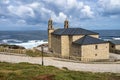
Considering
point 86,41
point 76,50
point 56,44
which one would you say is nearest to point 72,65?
point 86,41

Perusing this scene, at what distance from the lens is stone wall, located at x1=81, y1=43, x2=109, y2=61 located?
137ft

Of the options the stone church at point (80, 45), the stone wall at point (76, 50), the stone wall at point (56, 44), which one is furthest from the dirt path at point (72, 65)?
the stone wall at point (56, 44)

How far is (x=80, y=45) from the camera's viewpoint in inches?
1644

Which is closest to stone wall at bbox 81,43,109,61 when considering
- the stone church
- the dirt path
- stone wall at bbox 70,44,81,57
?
the stone church

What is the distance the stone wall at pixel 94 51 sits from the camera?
137 feet

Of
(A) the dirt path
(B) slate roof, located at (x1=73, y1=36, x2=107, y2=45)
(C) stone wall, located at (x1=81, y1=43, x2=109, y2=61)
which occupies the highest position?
(B) slate roof, located at (x1=73, y1=36, x2=107, y2=45)

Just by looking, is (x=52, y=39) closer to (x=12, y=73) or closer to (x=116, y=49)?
(x=116, y=49)

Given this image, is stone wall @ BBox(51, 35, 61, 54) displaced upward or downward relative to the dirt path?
upward

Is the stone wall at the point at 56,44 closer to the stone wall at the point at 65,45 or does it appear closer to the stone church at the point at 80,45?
the stone church at the point at 80,45

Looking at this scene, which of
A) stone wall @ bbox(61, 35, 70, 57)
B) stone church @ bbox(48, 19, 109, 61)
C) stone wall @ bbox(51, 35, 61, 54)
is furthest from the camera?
stone wall @ bbox(51, 35, 61, 54)

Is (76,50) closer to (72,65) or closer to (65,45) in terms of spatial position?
(65,45)

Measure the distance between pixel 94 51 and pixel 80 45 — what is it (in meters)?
3.12

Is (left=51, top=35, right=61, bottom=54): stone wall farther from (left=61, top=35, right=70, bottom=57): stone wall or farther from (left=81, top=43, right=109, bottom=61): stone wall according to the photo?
(left=81, top=43, right=109, bottom=61): stone wall

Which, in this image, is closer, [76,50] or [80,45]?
[80,45]
